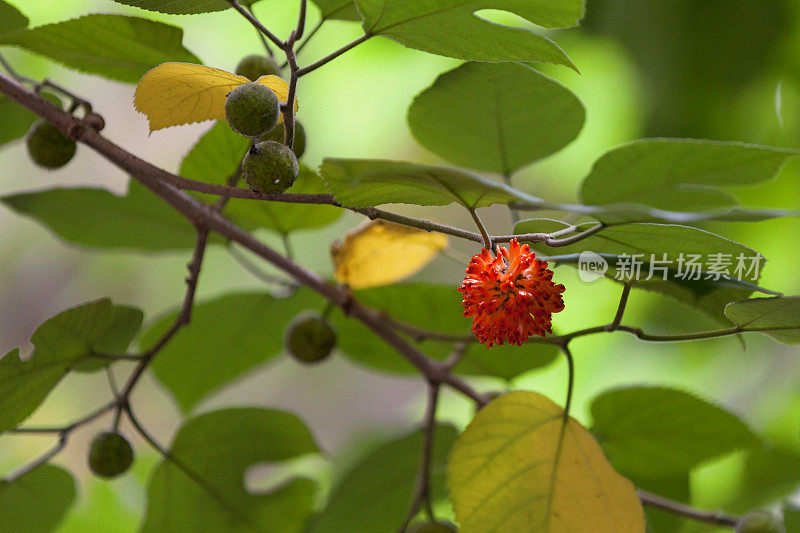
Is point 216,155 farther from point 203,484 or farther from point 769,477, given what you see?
point 769,477

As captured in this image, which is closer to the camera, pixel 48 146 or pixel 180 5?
pixel 180 5

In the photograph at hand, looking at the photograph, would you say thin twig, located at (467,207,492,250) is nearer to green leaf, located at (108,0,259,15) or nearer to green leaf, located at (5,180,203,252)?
green leaf, located at (108,0,259,15)

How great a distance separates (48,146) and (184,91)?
0.15 meters

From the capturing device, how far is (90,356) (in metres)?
0.42

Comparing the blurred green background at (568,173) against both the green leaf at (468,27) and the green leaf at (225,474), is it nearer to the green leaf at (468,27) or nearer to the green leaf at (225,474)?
the green leaf at (225,474)

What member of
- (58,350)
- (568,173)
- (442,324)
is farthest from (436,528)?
(568,173)

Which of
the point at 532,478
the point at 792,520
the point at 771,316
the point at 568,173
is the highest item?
the point at 771,316

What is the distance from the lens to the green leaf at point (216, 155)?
17.3 inches

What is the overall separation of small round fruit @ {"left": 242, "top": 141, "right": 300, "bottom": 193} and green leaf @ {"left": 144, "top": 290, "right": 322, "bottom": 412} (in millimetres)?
273

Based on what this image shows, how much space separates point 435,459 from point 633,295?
40 centimetres

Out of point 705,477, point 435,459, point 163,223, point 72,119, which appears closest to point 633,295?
point 705,477

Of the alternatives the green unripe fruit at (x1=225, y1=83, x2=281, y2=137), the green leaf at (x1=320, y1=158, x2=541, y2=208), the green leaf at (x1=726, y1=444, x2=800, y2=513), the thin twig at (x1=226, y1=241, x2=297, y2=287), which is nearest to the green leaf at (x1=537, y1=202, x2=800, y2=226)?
the green leaf at (x1=320, y1=158, x2=541, y2=208)

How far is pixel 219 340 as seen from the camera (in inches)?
22.5

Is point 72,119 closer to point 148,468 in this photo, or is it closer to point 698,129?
point 148,468
